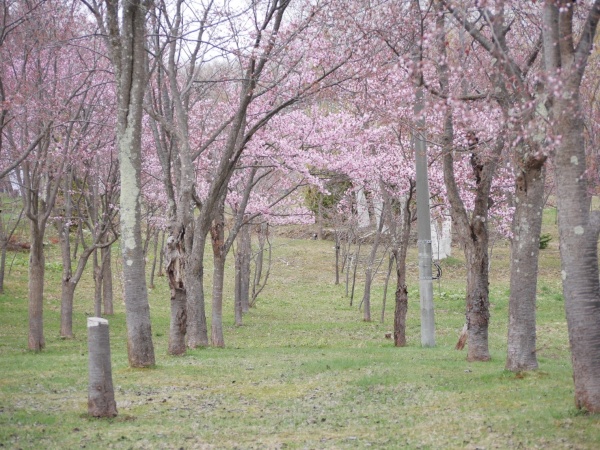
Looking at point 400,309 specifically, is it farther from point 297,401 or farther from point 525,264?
point 297,401

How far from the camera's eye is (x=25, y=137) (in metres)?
17.2

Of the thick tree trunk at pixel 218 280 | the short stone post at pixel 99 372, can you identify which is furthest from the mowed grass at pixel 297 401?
the thick tree trunk at pixel 218 280

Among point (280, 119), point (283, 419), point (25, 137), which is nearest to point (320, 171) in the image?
point (280, 119)

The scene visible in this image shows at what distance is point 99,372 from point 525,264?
5518 mm

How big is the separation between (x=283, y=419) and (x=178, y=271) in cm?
598

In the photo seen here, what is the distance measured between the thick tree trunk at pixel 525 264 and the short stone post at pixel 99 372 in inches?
209

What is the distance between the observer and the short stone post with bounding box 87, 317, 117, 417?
7.62 meters

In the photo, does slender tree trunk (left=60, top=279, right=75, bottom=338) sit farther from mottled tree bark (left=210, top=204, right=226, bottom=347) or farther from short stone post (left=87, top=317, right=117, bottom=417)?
short stone post (left=87, top=317, right=117, bottom=417)

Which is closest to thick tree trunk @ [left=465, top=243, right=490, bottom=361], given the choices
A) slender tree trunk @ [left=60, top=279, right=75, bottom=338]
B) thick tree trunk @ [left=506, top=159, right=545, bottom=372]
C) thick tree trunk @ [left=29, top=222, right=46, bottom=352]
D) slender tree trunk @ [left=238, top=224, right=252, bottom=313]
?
thick tree trunk @ [left=506, top=159, right=545, bottom=372]

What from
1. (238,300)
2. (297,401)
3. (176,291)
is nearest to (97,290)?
(238,300)

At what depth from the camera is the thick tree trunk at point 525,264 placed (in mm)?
9203

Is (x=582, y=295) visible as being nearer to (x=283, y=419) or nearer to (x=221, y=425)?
(x=283, y=419)

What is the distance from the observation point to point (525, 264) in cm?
950

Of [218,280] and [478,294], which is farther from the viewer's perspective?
[218,280]
